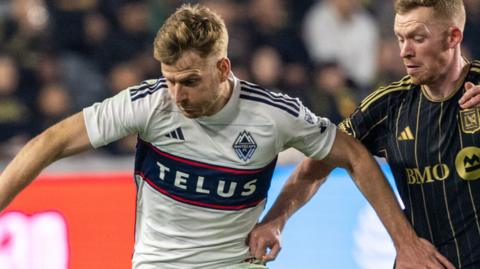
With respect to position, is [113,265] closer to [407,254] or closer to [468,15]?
[407,254]

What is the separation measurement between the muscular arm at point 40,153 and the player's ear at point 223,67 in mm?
518

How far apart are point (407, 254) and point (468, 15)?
4750mm

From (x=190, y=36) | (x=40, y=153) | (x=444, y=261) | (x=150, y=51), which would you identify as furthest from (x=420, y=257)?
(x=150, y=51)

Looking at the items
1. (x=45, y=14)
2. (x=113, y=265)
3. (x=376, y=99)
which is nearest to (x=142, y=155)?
(x=376, y=99)

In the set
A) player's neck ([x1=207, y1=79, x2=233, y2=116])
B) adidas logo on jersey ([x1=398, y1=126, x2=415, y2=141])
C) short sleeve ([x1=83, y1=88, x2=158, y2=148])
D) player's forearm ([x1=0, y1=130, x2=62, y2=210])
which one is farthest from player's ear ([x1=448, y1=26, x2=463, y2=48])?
player's forearm ([x1=0, y1=130, x2=62, y2=210])

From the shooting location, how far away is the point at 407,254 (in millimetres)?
4035

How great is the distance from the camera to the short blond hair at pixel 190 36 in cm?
378

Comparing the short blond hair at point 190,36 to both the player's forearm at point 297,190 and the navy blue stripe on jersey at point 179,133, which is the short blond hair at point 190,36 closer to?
the navy blue stripe on jersey at point 179,133

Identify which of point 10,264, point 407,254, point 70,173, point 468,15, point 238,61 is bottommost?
point 407,254

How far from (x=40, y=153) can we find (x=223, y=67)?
2.33ft

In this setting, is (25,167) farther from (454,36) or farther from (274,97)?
(454,36)

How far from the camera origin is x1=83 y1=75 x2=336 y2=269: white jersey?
13.1 ft

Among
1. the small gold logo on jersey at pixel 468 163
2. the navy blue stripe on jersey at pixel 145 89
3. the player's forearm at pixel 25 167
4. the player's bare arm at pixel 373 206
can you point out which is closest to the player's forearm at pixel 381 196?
the player's bare arm at pixel 373 206

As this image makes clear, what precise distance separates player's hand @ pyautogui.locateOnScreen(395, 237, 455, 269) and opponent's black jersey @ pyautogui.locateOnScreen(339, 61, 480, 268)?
0.15ft
